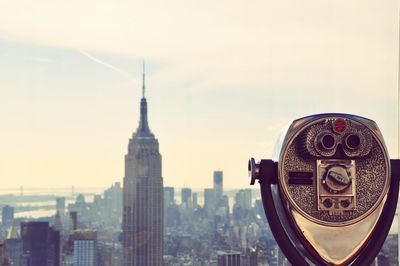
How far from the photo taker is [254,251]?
4.93ft

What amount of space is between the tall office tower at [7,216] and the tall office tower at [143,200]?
282 millimetres

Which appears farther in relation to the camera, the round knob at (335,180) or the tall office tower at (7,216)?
the tall office tower at (7,216)

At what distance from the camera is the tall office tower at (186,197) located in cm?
158

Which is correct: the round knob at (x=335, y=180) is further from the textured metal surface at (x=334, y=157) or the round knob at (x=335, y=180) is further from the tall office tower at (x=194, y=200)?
the tall office tower at (x=194, y=200)

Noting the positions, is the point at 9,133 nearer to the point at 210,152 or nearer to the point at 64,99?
the point at 64,99

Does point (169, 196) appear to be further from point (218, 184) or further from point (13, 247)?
point (13, 247)

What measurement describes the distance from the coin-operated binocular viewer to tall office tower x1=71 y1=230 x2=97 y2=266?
75 centimetres

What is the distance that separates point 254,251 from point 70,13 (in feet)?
2.41

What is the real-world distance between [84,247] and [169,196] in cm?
25

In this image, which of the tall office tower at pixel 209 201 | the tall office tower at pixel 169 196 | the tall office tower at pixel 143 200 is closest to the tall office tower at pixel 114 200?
the tall office tower at pixel 143 200

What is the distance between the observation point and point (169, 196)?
64.2 inches

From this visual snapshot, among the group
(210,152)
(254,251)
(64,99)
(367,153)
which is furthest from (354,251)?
(64,99)

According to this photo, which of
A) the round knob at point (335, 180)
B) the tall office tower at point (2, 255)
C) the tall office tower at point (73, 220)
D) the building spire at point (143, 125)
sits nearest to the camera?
the round knob at point (335, 180)

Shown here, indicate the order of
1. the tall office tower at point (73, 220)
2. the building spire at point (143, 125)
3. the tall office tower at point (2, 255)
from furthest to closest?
the building spire at point (143, 125), the tall office tower at point (73, 220), the tall office tower at point (2, 255)
